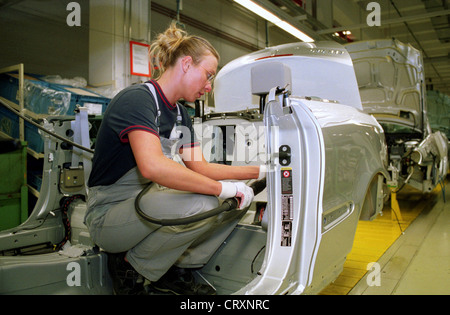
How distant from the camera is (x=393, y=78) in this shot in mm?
4863

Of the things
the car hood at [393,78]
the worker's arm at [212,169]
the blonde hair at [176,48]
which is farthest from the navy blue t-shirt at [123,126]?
the car hood at [393,78]

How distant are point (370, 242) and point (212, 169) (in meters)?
2.25

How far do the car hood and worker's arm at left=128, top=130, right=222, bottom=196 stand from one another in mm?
4291

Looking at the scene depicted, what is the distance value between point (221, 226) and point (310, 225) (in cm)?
60

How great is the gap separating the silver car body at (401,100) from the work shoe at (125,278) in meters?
3.84

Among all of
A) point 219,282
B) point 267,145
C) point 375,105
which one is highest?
point 375,105

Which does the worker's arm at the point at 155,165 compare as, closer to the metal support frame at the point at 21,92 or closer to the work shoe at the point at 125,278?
the work shoe at the point at 125,278

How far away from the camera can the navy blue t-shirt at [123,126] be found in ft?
4.67

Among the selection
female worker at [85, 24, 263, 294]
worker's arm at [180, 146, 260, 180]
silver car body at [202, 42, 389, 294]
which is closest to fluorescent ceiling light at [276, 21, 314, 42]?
silver car body at [202, 42, 389, 294]

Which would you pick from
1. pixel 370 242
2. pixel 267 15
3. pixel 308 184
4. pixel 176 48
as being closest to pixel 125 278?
pixel 308 184

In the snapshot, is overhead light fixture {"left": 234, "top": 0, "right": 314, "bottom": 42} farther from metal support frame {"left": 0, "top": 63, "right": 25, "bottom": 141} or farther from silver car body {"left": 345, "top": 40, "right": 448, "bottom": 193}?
metal support frame {"left": 0, "top": 63, "right": 25, "bottom": 141}
